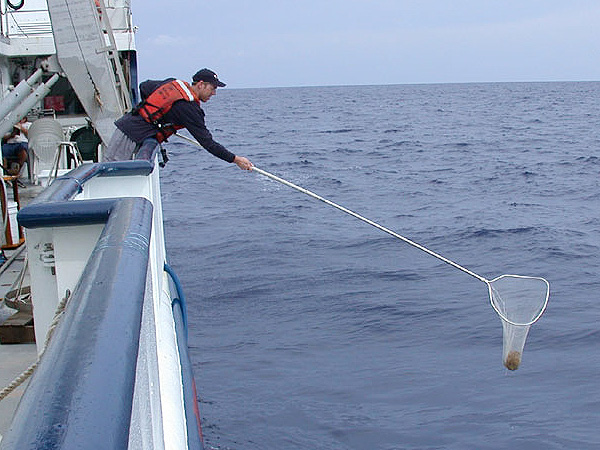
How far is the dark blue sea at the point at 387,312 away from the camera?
18.8 ft

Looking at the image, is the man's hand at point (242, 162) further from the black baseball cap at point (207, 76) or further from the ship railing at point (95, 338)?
the ship railing at point (95, 338)

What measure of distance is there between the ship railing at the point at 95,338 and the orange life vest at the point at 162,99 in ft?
7.71

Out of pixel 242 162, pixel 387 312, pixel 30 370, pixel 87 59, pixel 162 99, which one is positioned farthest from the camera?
pixel 387 312

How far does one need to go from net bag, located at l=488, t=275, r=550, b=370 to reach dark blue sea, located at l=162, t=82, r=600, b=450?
0.60 metres

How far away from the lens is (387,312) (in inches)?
336

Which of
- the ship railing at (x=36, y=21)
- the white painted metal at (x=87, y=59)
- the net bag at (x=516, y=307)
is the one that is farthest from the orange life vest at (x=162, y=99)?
the ship railing at (x=36, y=21)

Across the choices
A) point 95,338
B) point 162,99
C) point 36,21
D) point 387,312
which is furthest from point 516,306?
point 36,21

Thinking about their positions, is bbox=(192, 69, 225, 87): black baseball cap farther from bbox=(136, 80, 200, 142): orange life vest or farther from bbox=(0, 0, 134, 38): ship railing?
bbox=(0, 0, 134, 38): ship railing

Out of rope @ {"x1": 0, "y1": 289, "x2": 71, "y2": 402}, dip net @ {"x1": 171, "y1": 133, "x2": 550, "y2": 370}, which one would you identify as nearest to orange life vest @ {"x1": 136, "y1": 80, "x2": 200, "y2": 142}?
dip net @ {"x1": 171, "y1": 133, "x2": 550, "y2": 370}

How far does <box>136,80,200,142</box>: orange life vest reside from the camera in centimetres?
563

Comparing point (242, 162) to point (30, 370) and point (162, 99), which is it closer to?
point (162, 99)

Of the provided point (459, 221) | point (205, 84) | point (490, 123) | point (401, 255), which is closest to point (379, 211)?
point (459, 221)

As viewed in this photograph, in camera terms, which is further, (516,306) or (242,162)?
(242,162)

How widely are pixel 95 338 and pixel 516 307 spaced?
16.6ft
